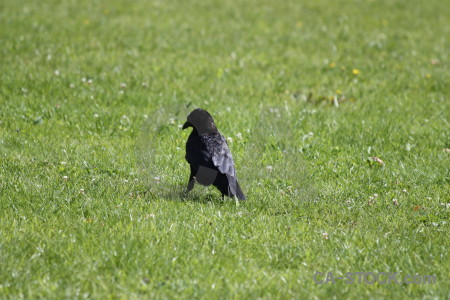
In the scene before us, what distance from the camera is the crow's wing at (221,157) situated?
490cm

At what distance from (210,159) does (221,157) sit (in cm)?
10

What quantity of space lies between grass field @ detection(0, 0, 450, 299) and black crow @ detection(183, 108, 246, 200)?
212mm

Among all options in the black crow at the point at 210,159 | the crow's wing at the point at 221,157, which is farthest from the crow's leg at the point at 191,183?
the crow's wing at the point at 221,157

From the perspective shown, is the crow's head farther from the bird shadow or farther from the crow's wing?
the bird shadow

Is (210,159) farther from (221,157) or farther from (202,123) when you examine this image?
(202,123)

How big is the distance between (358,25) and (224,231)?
8.69 meters

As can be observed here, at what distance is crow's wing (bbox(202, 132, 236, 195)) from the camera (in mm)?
4902

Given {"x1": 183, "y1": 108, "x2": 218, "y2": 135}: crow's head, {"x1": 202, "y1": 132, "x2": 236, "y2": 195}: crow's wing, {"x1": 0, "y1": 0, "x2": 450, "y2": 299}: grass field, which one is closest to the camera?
{"x1": 0, "y1": 0, "x2": 450, "y2": 299}: grass field

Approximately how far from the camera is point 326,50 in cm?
1069

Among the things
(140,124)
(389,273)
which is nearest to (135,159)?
(140,124)

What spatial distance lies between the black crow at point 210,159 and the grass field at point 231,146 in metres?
0.21

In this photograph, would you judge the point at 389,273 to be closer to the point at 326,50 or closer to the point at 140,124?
the point at 140,124

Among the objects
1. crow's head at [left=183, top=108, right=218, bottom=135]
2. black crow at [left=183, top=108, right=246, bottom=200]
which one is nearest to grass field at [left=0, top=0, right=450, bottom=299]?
black crow at [left=183, top=108, right=246, bottom=200]

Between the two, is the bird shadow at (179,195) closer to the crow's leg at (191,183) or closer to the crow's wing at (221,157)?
the crow's leg at (191,183)
